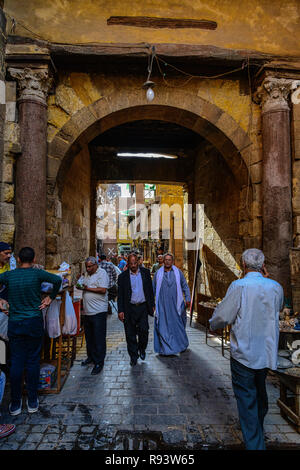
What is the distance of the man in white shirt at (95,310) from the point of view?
164 inches

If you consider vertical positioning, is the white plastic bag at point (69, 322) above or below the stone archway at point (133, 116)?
below

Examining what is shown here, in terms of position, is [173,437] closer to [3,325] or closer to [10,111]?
[3,325]

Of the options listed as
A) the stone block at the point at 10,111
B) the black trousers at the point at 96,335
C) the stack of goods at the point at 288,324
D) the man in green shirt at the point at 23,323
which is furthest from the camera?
the stone block at the point at 10,111

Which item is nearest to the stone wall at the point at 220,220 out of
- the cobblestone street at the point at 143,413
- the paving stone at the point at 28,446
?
the cobblestone street at the point at 143,413

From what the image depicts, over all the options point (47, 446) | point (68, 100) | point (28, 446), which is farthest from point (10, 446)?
point (68, 100)

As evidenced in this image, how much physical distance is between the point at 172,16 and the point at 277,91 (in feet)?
7.36

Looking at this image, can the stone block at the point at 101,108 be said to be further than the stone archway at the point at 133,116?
Yes

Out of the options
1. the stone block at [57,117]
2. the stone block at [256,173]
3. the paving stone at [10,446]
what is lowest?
the paving stone at [10,446]

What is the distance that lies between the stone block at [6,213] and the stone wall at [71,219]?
22.1 inches

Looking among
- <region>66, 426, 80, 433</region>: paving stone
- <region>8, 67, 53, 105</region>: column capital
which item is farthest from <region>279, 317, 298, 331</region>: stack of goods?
<region>8, 67, 53, 105</region>: column capital

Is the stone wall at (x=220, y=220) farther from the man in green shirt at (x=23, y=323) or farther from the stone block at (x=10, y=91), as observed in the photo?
the stone block at (x=10, y=91)

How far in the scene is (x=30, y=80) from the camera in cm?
465

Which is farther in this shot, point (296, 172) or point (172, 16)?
point (172, 16)

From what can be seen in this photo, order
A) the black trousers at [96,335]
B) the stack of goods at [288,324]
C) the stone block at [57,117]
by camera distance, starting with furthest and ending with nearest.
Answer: the stone block at [57,117] < the black trousers at [96,335] < the stack of goods at [288,324]
